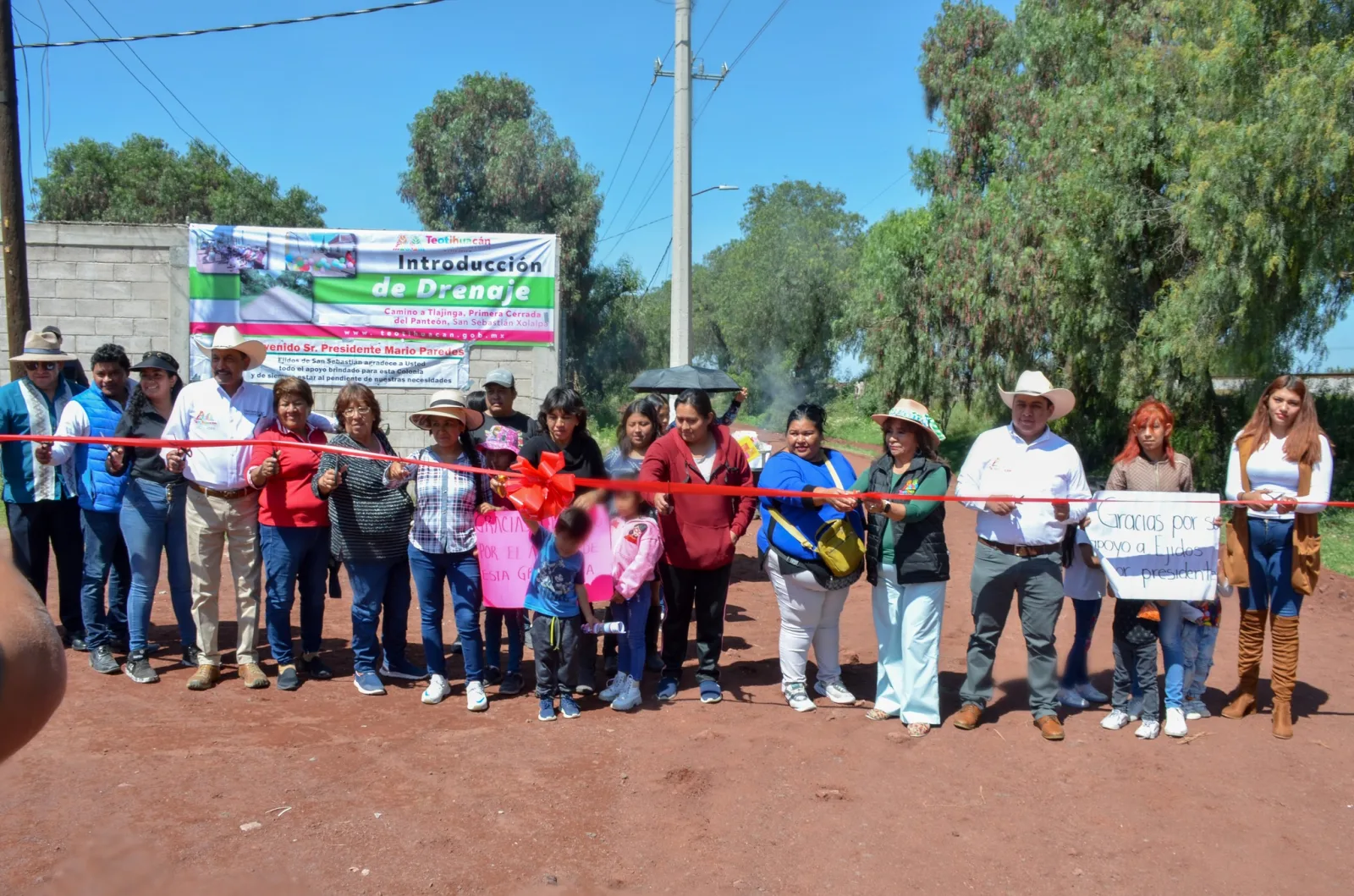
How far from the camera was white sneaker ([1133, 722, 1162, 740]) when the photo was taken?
5195mm

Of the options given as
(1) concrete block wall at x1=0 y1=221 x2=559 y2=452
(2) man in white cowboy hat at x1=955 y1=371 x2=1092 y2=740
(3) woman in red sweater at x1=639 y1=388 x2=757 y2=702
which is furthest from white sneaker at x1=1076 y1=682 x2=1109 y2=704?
(1) concrete block wall at x1=0 y1=221 x2=559 y2=452

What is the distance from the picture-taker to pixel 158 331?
1088 centimetres

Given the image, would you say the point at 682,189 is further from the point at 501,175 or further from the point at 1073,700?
the point at 501,175

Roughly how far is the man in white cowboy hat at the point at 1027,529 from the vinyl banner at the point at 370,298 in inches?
260

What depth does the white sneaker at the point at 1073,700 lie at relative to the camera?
573 centimetres

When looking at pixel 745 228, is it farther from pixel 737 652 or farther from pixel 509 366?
pixel 737 652

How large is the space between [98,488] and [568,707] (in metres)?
3.27

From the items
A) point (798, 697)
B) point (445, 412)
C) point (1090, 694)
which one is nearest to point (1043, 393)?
point (1090, 694)

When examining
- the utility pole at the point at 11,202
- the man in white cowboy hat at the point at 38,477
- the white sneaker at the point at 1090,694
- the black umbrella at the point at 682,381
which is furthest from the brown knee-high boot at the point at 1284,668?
the utility pole at the point at 11,202

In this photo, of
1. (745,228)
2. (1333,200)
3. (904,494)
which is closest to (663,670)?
(904,494)

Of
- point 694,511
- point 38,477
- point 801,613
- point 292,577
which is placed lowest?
point 801,613

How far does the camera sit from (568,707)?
5551 mm

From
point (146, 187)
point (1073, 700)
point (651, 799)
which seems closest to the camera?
point (651, 799)

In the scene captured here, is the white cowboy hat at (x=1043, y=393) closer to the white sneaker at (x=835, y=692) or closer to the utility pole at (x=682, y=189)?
the white sneaker at (x=835, y=692)
